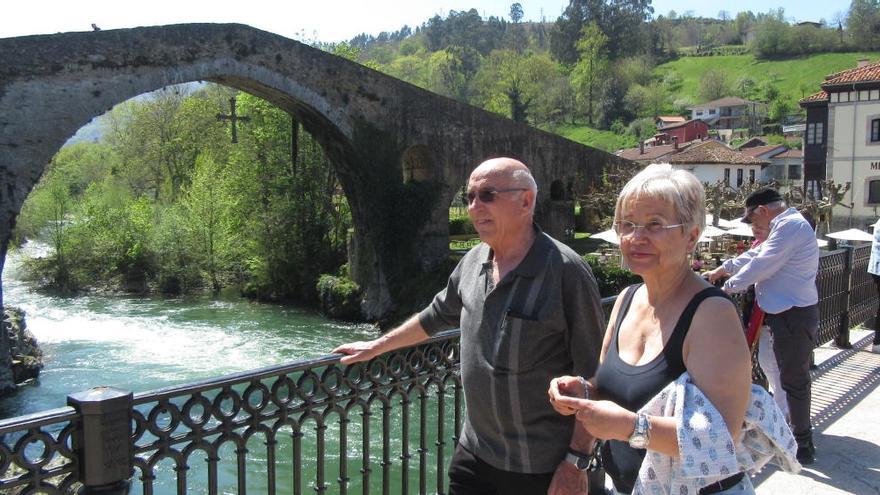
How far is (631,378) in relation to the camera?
2.13 metres

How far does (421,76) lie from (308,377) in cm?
8751

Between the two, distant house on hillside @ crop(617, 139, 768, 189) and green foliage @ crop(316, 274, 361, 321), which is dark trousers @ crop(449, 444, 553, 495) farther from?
distant house on hillside @ crop(617, 139, 768, 189)

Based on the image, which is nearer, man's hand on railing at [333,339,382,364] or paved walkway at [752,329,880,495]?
man's hand on railing at [333,339,382,364]

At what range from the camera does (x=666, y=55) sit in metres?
102

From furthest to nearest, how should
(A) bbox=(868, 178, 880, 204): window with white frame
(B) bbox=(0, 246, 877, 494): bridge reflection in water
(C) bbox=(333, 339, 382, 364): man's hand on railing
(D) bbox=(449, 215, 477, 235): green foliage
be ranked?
(D) bbox=(449, 215, 477, 235): green foliage, (A) bbox=(868, 178, 880, 204): window with white frame, (C) bbox=(333, 339, 382, 364): man's hand on railing, (B) bbox=(0, 246, 877, 494): bridge reflection in water

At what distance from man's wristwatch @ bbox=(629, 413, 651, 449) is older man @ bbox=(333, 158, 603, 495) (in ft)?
1.60

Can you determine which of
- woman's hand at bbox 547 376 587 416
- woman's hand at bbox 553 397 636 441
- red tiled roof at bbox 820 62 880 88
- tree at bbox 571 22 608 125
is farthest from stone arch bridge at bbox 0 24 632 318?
tree at bbox 571 22 608 125

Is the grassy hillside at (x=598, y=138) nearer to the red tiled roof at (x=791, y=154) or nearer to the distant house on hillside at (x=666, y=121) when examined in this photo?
the distant house on hillside at (x=666, y=121)

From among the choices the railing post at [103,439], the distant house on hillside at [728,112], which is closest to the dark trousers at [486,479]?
the railing post at [103,439]

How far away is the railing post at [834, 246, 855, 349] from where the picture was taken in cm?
713

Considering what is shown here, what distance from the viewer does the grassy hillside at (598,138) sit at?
6731cm

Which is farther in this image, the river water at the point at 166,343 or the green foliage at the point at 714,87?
the green foliage at the point at 714,87

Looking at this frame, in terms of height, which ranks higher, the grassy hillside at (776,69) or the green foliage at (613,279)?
the grassy hillside at (776,69)

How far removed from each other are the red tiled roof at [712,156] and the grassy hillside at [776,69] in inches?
1312
